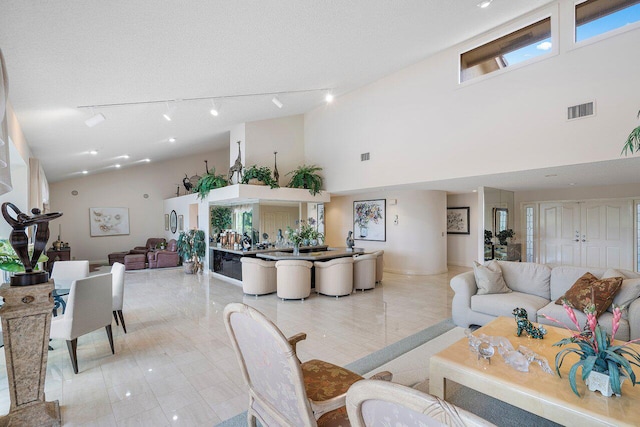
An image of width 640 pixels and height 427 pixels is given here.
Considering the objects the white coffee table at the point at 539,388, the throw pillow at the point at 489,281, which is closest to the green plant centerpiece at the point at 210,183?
the throw pillow at the point at 489,281

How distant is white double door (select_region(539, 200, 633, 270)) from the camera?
22.4 feet

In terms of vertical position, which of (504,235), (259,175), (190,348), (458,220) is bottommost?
(190,348)

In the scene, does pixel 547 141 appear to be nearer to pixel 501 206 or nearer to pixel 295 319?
pixel 501 206

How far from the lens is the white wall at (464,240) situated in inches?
364

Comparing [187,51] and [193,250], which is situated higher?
[187,51]

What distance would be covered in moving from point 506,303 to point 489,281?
1.24 ft

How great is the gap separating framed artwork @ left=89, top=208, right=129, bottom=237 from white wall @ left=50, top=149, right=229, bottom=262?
0.47ft

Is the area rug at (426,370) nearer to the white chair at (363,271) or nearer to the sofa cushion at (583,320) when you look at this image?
the sofa cushion at (583,320)

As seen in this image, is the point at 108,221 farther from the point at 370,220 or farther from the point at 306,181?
the point at 370,220

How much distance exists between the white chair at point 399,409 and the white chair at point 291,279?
4.58 metres

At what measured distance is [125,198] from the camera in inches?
449

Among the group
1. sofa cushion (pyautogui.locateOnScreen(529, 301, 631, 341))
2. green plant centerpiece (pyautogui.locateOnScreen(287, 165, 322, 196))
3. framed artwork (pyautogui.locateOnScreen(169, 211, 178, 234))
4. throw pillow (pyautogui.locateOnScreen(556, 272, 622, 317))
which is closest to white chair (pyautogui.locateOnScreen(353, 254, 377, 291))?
green plant centerpiece (pyautogui.locateOnScreen(287, 165, 322, 196))

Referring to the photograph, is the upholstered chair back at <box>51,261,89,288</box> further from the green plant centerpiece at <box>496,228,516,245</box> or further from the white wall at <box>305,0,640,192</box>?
the green plant centerpiece at <box>496,228,516,245</box>

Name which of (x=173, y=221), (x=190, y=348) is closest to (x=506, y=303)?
(x=190, y=348)
